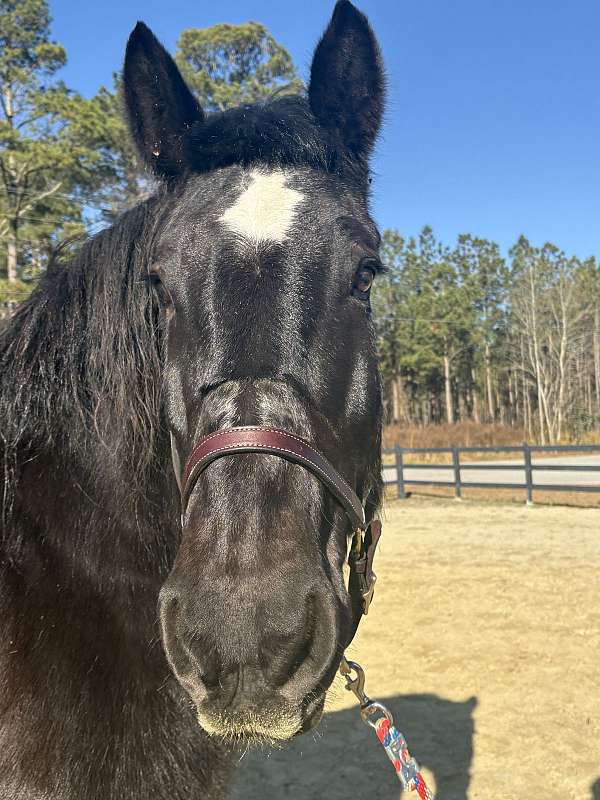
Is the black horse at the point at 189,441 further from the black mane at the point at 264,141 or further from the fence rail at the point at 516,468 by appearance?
the fence rail at the point at 516,468

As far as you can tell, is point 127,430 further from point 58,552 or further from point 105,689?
point 105,689

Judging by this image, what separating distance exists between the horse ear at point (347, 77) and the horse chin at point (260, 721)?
5.56 ft

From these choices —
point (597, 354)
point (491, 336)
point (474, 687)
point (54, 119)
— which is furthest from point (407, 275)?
point (474, 687)

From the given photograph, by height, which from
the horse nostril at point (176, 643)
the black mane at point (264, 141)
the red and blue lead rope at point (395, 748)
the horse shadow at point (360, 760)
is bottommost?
the horse shadow at point (360, 760)

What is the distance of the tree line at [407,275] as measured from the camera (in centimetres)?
1705

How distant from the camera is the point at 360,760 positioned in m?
3.95

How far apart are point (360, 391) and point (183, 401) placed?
48 centimetres

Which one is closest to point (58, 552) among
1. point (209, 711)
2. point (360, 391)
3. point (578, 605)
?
point (209, 711)

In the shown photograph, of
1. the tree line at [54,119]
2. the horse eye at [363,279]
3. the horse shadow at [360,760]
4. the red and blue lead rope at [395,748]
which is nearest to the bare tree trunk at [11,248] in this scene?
the tree line at [54,119]

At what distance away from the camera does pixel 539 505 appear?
14.2 m

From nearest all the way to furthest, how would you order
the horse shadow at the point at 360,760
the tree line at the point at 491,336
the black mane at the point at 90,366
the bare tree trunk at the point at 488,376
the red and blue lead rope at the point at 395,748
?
the black mane at the point at 90,366
the red and blue lead rope at the point at 395,748
the horse shadow at the point at 360,760
the tree line at the point at 491,336
the bare tree trunk at the point at 488,376

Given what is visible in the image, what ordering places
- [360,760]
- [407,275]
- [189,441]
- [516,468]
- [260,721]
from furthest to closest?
[407,275], [516,468], [360,760], [189,441], [260,721]

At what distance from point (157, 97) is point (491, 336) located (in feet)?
198

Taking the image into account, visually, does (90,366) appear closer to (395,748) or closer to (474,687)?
(395,748)
